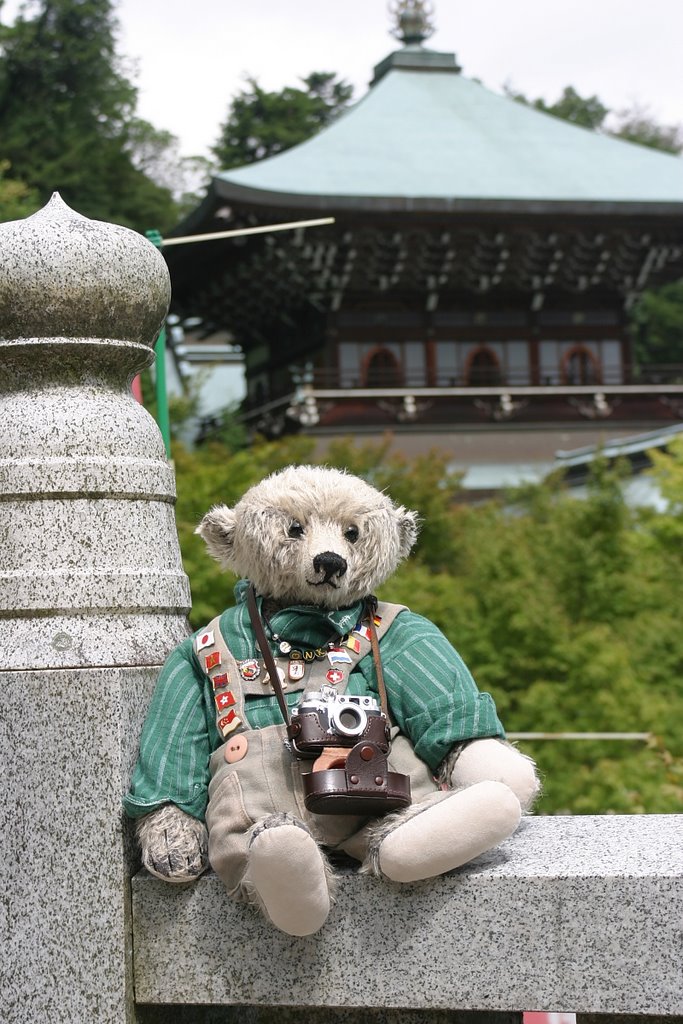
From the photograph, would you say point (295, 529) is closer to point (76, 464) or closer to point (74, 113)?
point (76, 464)

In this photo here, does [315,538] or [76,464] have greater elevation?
[76,464]

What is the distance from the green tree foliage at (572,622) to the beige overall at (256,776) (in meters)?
3.56

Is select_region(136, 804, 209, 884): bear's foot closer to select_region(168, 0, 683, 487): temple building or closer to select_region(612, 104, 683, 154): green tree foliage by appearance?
select_region(168, 0, 683, 487): temple building

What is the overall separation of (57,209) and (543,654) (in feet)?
21.0

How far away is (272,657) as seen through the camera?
2.50 metres

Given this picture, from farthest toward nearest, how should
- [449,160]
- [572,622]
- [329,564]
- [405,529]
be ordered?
[449,160]
[572,622]
[405,529]
[329,564]

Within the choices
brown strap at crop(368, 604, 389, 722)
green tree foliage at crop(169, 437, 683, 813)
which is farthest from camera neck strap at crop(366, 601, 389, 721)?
green tree foliage at crop(169, 437, 683, 813)

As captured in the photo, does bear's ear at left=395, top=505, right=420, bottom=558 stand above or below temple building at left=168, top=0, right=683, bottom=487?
above

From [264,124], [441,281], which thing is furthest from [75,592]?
[264,124]

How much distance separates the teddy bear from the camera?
225cm

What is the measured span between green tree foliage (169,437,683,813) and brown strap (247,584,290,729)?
3.48m

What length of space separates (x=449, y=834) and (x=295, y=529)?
0.71 meters

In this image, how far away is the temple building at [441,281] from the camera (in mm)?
18984

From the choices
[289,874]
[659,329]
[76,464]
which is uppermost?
[76,464]
